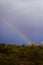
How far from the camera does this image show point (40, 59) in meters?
9.98

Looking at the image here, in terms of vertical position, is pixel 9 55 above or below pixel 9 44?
below

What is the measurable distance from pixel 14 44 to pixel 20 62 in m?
4.17

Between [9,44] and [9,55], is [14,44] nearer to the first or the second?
[9,44]

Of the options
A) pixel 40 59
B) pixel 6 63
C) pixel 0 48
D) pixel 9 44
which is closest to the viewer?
pixel 6 63

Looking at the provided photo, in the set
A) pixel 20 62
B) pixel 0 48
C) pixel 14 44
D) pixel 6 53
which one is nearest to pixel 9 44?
pixel 14 44

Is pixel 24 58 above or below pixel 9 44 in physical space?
below

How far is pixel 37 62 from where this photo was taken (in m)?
9.43

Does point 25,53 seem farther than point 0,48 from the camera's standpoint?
No

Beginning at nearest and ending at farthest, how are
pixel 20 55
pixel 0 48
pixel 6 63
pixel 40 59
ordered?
pixel 6 63 < pixel 40 59 < pixel 20 55 < pixel 0 48

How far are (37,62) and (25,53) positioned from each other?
161 centimetres

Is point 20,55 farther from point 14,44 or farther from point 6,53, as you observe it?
point 14,44

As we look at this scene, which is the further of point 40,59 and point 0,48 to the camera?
point 0,48

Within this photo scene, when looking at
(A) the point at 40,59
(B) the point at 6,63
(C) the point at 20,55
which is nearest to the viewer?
(B) the point at 6,63

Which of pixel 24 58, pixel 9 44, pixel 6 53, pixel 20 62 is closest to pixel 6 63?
pixel 20 62
